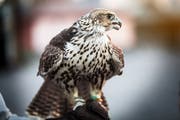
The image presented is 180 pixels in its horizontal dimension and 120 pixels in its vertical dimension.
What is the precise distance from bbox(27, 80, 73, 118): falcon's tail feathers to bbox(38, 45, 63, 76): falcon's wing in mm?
Answer: 38

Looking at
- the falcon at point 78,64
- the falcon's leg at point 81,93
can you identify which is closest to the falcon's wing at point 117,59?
the falcon at point 78,64

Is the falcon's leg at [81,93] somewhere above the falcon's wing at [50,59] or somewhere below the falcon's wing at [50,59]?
below

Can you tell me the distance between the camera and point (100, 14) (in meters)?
1.57

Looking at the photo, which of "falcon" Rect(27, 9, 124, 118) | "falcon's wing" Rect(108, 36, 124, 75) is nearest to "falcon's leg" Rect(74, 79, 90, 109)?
"falcon" Rect(27, 9, 124, 118)

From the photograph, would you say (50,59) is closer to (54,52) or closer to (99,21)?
(54,52)

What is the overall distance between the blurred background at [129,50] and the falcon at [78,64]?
0.04 meters

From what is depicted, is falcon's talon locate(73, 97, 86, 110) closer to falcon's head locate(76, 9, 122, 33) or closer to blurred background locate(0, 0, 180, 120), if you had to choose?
blurred background locate(0, 0, 180, 120)

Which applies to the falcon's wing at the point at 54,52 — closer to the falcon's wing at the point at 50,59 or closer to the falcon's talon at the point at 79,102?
the falcon's wing at the point at 50,59

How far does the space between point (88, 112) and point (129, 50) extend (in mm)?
235

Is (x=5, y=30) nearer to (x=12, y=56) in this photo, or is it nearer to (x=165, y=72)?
(x=12, y=56)

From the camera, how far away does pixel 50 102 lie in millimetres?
1611

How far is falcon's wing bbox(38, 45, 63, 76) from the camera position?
1.58 m

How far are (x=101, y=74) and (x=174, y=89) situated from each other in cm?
25

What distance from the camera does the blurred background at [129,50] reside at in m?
1.65
